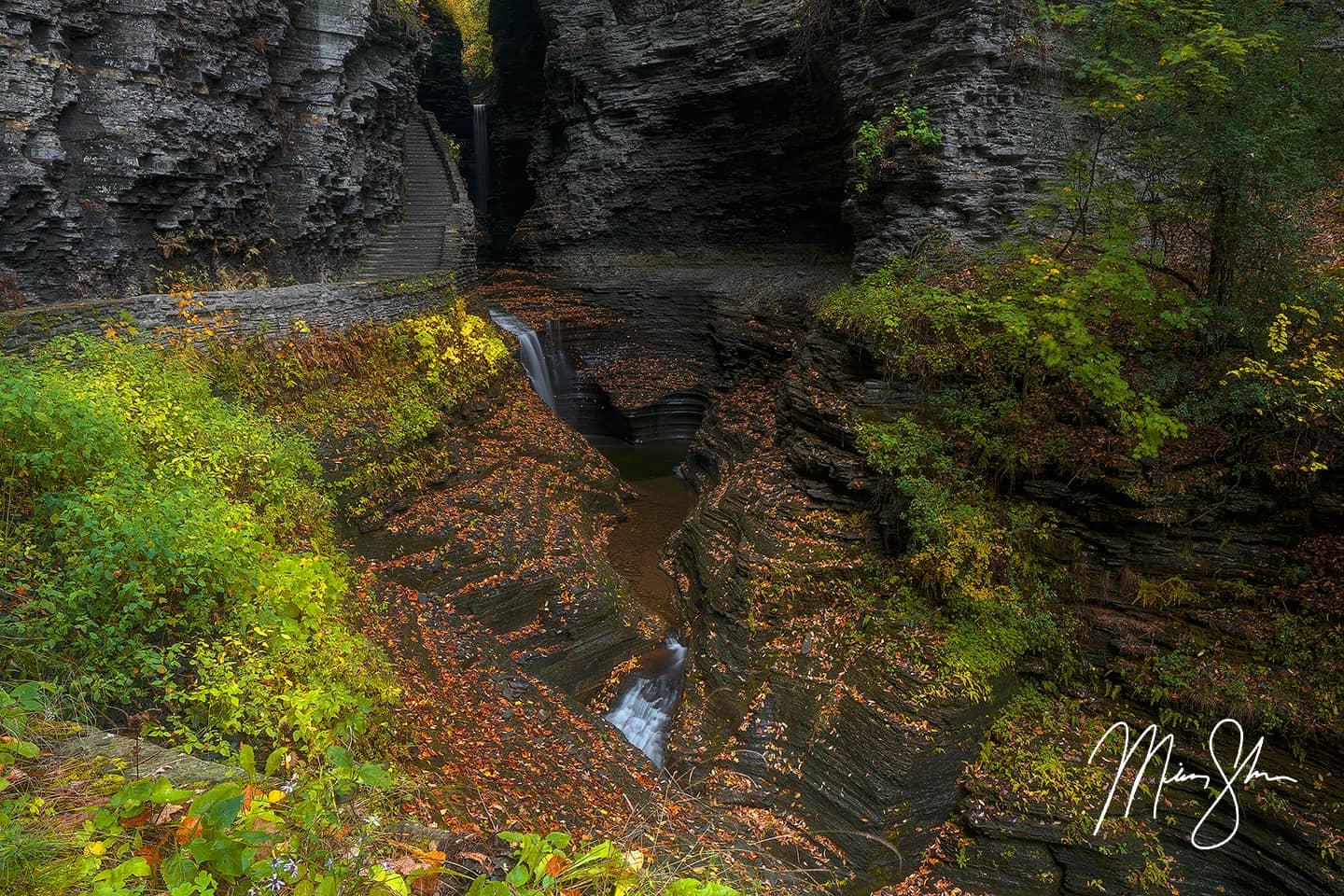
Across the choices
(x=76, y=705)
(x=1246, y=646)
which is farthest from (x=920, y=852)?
(x=76, y=705)

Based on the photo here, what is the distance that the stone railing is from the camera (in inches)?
321

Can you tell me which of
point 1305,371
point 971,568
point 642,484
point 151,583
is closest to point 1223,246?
point 1305,371

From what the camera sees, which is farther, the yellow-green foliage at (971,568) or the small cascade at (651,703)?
the small cascade at (651,703)

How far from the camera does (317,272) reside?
51.5ft

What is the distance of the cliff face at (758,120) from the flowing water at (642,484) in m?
5.99

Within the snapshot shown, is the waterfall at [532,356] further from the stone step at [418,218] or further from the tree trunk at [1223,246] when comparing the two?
the tree trunk at [1223,246]

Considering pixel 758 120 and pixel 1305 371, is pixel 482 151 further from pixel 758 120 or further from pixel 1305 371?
pixel 1305 371

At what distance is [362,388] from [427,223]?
32.4ft

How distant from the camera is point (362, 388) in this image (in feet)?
39.0

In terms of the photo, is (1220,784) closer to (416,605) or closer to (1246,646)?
(1246,646)

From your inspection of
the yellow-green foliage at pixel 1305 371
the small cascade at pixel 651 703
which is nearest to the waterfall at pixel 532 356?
the small cascade at pixel 651 703

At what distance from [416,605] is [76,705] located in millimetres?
5811

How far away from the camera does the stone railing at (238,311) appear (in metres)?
8.16
